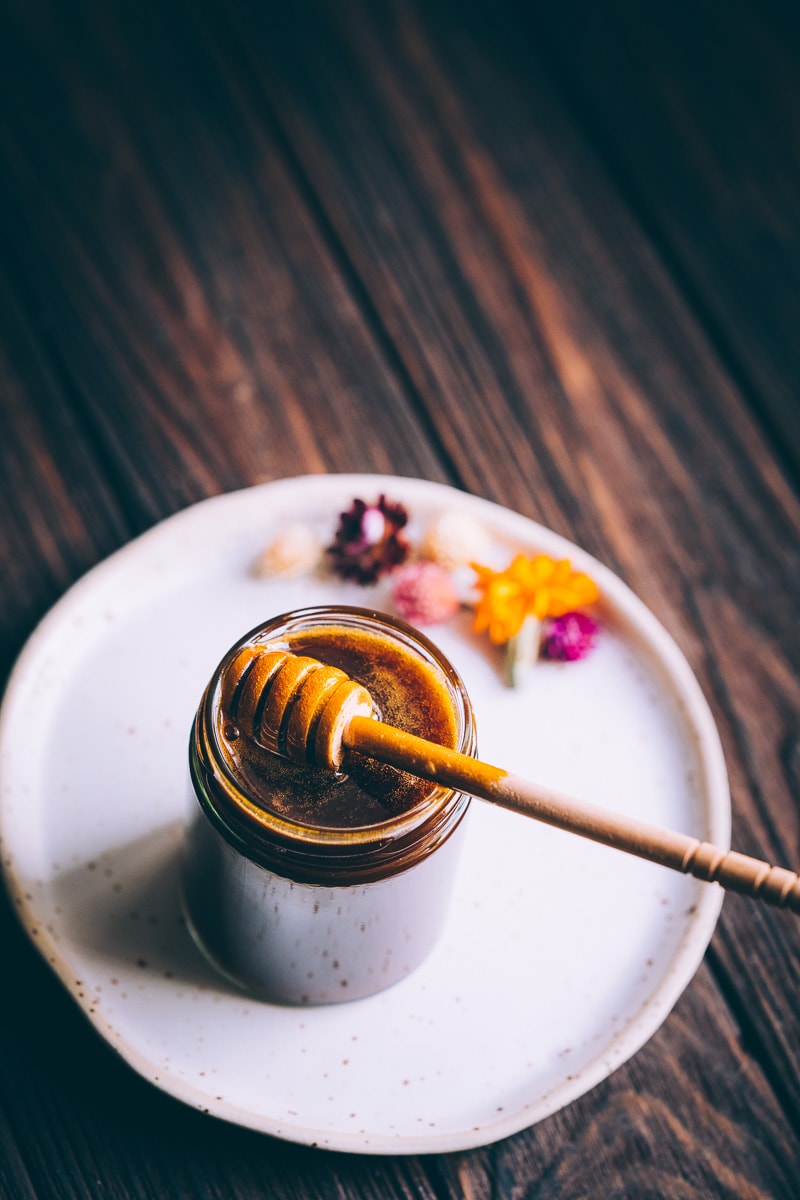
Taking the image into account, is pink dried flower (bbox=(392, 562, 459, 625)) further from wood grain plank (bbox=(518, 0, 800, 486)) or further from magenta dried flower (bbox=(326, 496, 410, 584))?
wood grain plank (bbox=(518, 0, 800, 486))

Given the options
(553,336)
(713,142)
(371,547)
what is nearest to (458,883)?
(371,547)

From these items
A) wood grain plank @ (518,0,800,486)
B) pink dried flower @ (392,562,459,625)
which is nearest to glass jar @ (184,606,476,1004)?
pink dried flower @ (392,562,459,625)

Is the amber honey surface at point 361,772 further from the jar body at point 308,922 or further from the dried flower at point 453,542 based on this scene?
the dried flower at point 453,542

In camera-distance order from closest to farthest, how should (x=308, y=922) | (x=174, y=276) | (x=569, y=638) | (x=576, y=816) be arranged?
(x=576, y=816) → (x=308, y=922) → (x=569, y=638) → (x=174, y=276)

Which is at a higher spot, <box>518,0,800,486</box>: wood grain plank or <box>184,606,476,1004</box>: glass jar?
<box>518,0,800,486</box>: wood grain plank

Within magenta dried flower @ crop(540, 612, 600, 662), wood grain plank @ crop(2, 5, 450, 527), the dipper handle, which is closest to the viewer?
the dipper handle

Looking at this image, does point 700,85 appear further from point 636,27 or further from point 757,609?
point 757,609

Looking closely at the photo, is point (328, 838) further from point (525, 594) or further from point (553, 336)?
point (553, 336)
